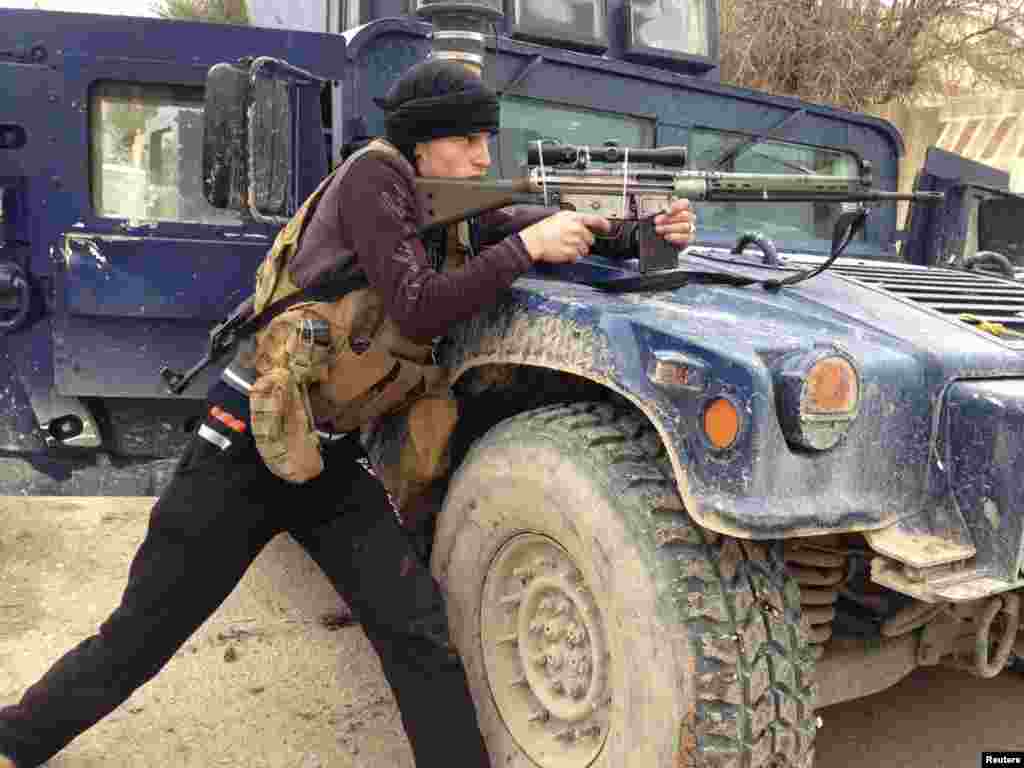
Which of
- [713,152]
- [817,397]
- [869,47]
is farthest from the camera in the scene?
[869,47]

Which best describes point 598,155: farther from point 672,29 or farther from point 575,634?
point 672,29

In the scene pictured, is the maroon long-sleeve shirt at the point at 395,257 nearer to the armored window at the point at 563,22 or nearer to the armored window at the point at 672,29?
the armored window at the point at 563,22

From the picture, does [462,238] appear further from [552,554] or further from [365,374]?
[552,554]

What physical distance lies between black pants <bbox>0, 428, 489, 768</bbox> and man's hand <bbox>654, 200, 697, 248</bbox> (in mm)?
930

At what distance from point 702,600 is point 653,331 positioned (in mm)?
495

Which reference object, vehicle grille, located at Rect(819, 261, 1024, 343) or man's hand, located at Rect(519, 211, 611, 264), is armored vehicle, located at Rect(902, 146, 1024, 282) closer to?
vehicle grille, located at Rect(819, 261, 1024, 343)

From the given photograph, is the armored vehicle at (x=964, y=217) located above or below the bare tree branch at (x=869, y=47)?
below

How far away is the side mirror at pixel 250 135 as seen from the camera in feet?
7.78

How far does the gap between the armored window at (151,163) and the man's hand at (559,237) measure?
124 centimetres

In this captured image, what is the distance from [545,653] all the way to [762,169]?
2.01 m

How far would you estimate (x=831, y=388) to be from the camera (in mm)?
1721

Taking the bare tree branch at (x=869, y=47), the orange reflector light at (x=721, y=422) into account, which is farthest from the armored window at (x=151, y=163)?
the bare tree branch at (x=869, y=47)

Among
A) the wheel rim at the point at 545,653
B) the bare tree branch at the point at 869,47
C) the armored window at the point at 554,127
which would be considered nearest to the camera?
the wheel rim at the point at 545,653

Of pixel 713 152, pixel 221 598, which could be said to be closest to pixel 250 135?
pixel 221 598
